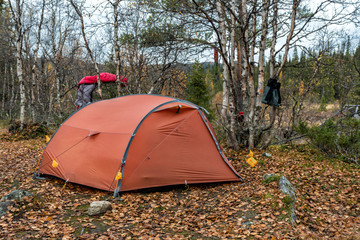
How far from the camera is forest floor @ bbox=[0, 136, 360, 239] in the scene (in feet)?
12.6

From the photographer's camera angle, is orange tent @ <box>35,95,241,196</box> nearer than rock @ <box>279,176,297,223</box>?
No

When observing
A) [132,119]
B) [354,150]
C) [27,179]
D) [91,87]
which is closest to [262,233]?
[132,119]

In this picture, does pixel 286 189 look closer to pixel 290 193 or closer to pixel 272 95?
pixel 290 193

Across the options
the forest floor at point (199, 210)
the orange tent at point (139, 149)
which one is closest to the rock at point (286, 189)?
the forest floor at point (199, 210)

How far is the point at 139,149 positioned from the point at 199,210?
175cm

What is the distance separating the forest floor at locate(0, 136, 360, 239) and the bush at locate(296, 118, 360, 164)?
1.30m

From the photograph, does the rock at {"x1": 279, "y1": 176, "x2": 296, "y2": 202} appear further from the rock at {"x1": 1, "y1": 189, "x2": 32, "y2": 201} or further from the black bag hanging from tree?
the rock at {"x1": 1, "y1": 189, "x2": 32, "y2": 201}

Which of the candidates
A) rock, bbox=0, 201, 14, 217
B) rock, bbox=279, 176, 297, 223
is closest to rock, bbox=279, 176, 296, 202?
rock, bbox=279, 176, 297, 223

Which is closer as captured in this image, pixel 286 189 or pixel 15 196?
pixel 15 196

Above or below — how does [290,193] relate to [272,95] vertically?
below

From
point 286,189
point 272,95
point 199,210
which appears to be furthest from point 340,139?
point 199,210

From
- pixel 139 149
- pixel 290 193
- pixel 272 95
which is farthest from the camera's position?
pixel 272 95

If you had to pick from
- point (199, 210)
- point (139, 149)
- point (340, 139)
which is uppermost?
point (139, 149)

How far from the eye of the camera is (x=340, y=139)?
7938 mm
